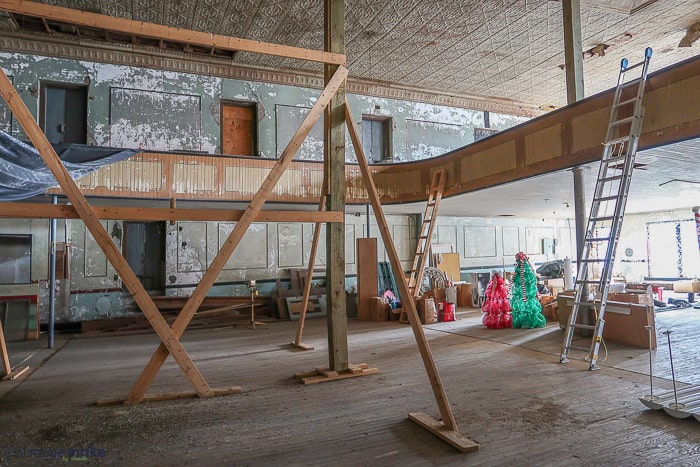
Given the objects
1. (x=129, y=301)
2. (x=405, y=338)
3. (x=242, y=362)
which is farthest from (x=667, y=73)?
(x=129, y=301)

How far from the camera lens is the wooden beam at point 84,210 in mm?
3463

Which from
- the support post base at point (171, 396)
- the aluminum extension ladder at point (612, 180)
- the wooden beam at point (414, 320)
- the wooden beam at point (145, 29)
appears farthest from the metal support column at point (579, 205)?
the support post base at point (171, 396)

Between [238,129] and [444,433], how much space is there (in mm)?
→ 9775

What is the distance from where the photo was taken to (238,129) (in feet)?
36.6

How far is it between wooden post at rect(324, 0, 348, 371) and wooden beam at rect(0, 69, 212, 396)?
151cm

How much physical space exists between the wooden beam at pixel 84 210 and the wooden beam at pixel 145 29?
564 mm

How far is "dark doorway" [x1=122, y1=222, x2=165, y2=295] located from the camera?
9.98 metres

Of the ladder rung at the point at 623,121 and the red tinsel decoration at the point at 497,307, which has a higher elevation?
the ladder rung at the point at 623,121

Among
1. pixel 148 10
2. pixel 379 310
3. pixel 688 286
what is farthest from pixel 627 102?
pixel 148 10

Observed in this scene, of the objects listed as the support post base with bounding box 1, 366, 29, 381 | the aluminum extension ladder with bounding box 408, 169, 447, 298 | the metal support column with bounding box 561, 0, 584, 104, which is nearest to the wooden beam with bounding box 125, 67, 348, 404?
the support post base with bounding box 1, 366, 29, 381

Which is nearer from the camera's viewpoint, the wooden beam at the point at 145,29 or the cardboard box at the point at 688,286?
the wooden beam at the point at 145,29

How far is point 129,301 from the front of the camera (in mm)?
9656

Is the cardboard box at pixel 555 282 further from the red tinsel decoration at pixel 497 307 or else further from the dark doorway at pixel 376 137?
the dark doorway at pixel 376 137

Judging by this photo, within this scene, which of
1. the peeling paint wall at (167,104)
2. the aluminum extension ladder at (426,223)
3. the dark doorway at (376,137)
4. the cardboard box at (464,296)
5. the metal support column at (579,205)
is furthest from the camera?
the dark doorway at (376,137)
